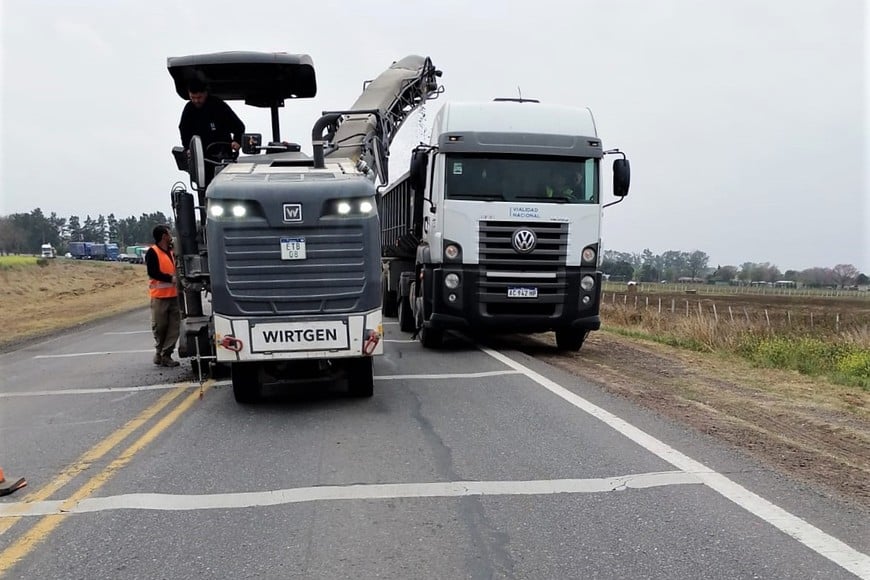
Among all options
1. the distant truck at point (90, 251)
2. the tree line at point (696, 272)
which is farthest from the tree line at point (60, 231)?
the tree line at point (696, 272)

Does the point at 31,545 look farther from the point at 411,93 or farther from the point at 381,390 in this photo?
the point at 411,93

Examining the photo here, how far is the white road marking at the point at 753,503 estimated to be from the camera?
148 inches

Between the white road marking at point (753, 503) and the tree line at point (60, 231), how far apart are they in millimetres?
120521

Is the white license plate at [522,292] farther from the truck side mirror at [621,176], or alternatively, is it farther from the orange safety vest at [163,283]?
the orange safety vest at [163,283]

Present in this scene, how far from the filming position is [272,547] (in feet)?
13.0

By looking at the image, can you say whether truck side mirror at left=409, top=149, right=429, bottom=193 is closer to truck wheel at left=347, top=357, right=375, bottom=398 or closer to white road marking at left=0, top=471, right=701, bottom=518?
truck wheel at left=347, top=357, right=375, bottom=398

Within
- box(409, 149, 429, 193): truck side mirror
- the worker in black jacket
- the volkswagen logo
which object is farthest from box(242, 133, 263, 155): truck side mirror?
the volkswagen logo

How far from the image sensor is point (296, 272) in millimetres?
7027

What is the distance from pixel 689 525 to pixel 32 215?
165655mm

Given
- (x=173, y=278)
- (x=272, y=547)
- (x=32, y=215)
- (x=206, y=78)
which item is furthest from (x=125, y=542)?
(x=32, y=215)

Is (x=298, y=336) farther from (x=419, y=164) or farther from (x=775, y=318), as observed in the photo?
(x=775, y=318)

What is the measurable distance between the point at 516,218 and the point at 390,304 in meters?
7.38

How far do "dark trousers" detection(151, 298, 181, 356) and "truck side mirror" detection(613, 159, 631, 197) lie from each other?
6604 millimetres

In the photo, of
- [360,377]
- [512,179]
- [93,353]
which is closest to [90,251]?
[93,353]
